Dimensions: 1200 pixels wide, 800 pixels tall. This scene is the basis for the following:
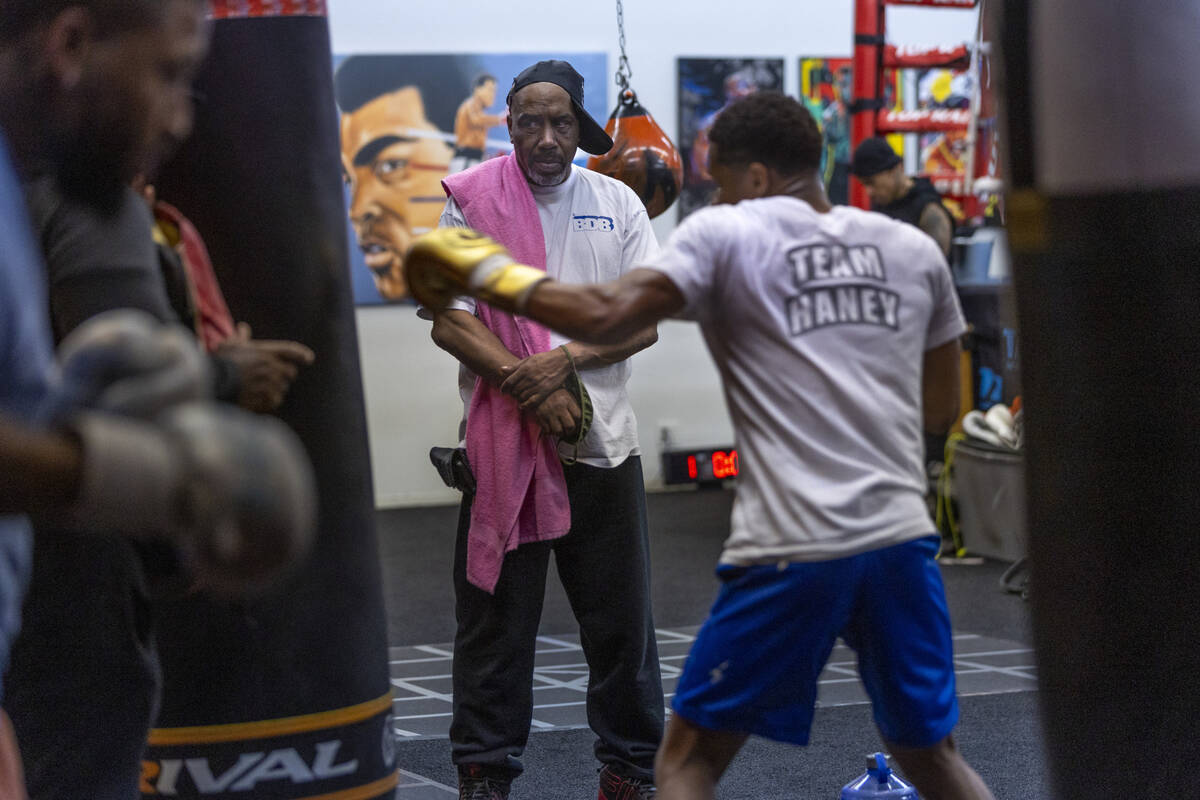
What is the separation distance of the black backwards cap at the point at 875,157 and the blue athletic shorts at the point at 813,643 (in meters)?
5.16

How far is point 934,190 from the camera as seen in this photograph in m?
7.59

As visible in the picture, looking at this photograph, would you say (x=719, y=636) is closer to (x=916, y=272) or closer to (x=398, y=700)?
(x=916, y=272)

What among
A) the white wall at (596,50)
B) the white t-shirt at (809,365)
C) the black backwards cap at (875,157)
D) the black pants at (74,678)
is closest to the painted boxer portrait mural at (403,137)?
the white wall at (596,50)

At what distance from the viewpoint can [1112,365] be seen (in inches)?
77.2

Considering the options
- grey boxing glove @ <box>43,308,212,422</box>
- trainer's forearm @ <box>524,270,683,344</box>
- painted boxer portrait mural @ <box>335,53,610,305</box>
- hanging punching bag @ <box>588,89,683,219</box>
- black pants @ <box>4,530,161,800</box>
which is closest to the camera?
grey boxing glove @ <box>43,308,212,422</box>

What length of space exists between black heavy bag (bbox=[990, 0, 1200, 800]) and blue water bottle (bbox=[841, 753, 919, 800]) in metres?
1.20

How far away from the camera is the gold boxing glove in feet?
7.82

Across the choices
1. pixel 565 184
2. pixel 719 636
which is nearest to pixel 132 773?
pixel 719 636

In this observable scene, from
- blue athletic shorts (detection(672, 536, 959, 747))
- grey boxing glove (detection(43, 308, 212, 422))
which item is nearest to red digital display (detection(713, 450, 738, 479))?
blue athletic shorts (detection(672, 536, 959, 747))

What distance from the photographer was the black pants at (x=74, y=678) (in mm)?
1892

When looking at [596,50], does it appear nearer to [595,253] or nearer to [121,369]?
[595,253]

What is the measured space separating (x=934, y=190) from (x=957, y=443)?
1.32m

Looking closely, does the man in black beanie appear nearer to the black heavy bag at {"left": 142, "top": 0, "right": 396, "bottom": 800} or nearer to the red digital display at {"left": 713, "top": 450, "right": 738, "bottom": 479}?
the red digital display at {"left": 713, "top": 450, "right": 738, "bottom": 479}

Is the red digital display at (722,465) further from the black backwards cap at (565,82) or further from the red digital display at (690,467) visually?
the black backwards cap at (565,82)
